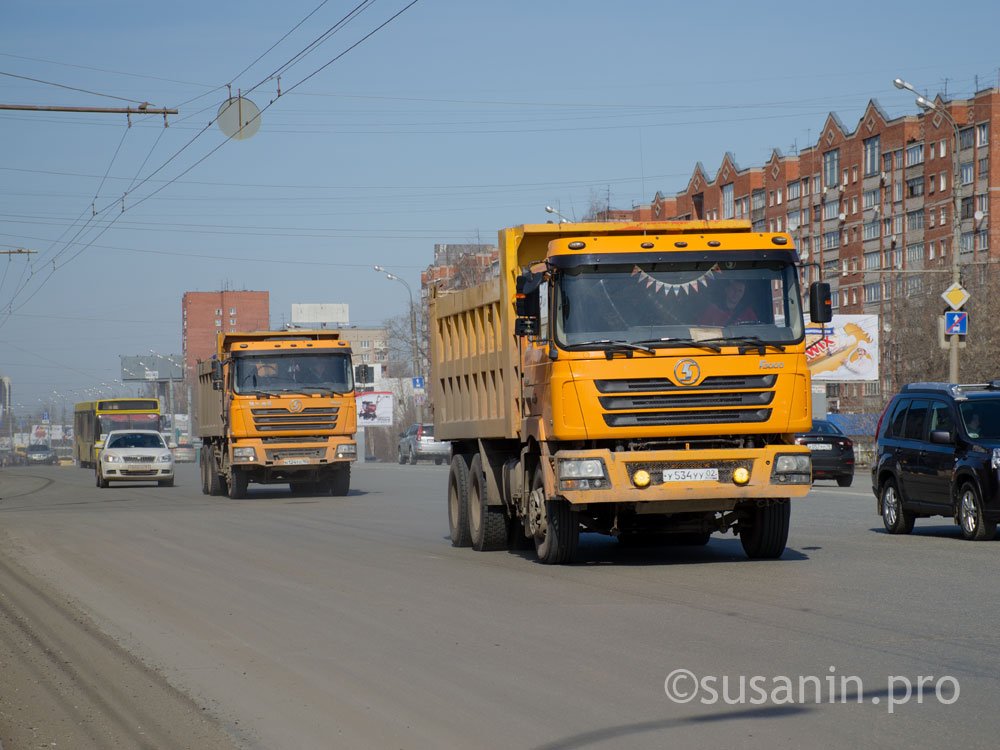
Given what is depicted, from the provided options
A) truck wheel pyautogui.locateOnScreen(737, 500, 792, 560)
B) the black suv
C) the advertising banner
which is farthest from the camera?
the advertising banner

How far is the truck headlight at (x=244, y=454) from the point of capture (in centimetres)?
3219

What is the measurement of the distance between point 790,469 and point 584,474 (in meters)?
1.94

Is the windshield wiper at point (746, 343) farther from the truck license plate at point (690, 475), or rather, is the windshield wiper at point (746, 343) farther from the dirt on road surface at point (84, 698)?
the dirt on road surface at point (84, 698)

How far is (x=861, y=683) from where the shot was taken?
307 inches

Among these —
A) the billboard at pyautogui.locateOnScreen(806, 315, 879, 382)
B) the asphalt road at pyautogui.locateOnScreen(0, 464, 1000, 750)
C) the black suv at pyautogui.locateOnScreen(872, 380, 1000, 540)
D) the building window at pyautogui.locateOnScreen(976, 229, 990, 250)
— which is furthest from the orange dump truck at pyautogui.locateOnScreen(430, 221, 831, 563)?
the building window at pyautogui.locateOnScreen(976, 229, 990, 250)

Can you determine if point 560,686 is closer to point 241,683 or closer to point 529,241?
point 241,683

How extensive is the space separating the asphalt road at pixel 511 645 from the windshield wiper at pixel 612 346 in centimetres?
205

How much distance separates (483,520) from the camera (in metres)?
17.0

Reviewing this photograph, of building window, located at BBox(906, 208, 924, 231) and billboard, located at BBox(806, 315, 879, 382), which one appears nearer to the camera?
billboard, located at BBox(806, 315, 879, 382)

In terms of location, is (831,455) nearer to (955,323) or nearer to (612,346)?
(955,323)

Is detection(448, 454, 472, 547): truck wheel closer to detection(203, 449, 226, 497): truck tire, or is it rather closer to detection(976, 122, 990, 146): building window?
detection(203, 449, 226, 497): truck tire

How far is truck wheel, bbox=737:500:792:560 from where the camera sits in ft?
48.8

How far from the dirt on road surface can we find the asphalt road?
28mm

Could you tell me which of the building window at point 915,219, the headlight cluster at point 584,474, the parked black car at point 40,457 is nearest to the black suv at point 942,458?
the headlight cluster at point 584,474
